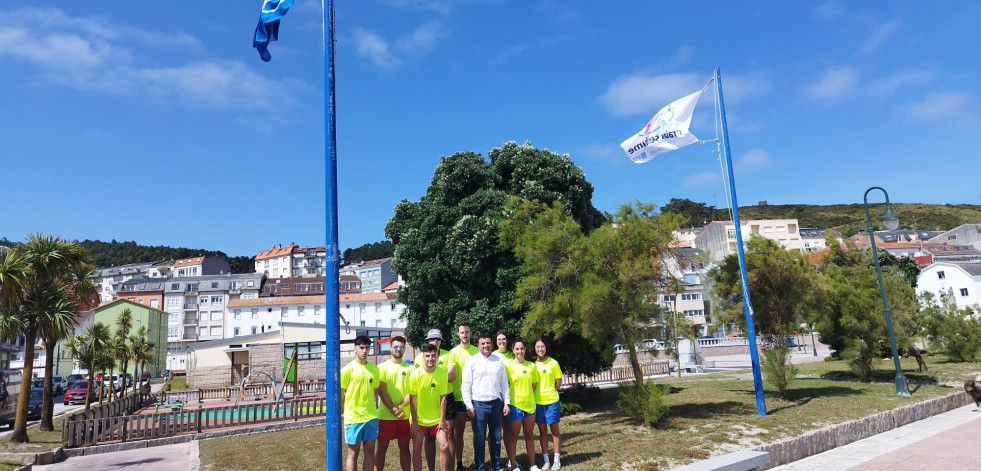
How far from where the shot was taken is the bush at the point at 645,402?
11742 mm

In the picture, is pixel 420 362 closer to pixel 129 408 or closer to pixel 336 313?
pixel 336 313

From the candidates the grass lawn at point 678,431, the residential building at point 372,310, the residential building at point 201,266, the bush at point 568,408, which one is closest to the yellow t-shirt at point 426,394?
the grass lawn at point 678,431

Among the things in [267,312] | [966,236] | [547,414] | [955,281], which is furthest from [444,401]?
[966,236]

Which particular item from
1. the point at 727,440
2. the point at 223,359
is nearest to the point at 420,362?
the point at 727,440

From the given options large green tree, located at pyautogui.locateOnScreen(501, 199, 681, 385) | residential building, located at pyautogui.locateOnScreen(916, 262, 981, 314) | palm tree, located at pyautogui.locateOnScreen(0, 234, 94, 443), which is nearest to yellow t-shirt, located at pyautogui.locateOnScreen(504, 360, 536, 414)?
large green tree, located at pyautogui.locateOnScreen(501, 199, 681, 385)

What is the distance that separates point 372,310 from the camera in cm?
7175

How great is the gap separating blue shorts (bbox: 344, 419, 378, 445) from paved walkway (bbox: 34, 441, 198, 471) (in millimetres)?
6013

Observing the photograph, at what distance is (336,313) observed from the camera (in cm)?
620

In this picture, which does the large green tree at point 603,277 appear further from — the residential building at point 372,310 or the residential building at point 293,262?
the residential building at point 293,262

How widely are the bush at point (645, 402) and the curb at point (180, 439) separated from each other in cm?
835

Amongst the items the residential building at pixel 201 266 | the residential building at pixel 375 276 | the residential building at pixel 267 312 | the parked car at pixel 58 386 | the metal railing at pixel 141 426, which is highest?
the residential building at pixel 201 266

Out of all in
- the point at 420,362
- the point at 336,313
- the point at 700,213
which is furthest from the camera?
the point at 700,213

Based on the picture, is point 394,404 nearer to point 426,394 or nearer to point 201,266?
point 426,394

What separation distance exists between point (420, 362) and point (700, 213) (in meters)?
154
